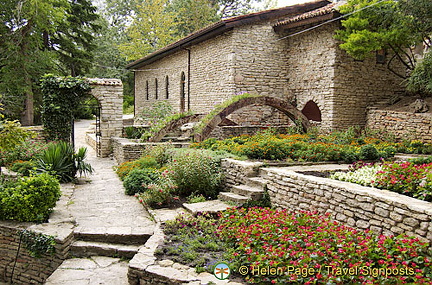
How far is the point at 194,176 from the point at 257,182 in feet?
4.89

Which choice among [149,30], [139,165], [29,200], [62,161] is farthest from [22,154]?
[149,30]

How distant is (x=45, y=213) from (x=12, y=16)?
53.0 feet

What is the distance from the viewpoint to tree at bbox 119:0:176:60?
30.8 metres

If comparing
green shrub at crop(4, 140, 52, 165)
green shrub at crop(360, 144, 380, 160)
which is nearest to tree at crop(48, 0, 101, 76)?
green shrub at crop(4, 140, 52, 165)

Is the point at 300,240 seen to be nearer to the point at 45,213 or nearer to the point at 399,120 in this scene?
the point at 45,213

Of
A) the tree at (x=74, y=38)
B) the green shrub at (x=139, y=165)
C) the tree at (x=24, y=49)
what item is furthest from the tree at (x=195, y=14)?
the green shrub at (x=139, y=165)

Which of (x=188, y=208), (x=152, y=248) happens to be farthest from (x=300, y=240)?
(x=188, y=208)

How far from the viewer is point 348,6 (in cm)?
1223

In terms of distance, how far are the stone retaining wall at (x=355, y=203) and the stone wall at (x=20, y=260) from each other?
3.98 meters

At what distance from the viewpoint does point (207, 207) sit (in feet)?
22.8

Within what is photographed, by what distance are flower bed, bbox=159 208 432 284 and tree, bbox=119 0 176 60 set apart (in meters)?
28.0

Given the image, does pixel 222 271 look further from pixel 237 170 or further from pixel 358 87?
pixel 358 87

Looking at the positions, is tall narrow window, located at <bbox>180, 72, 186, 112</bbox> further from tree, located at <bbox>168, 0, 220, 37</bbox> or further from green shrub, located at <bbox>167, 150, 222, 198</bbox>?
tree, located at <bbox>168, 0, 220, 37</bbox>

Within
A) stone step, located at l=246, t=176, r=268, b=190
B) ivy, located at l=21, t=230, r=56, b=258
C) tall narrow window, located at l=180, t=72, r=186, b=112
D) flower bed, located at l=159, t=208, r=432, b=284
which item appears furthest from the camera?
tall narrow window, located at l=180, t=72, r=186, b=112
